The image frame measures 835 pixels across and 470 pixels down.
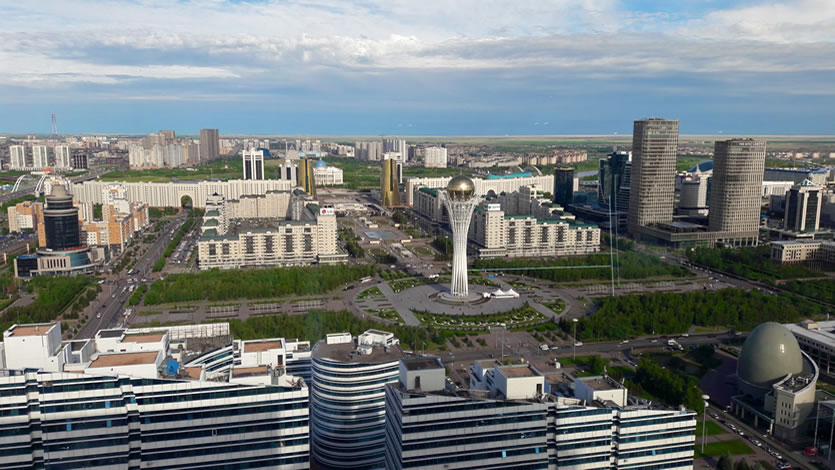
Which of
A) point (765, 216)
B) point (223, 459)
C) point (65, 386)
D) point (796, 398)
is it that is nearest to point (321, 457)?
point (223, 459)

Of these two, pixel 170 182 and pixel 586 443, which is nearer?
pixel 586 443

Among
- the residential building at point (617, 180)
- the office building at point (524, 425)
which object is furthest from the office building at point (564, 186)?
the office building at point (524, 425)

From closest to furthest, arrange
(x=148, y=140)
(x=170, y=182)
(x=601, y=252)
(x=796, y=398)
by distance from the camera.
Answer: (x=796, y=398) → (x=601, y=252) → (x=170, y=182) → (x=148, y=140)

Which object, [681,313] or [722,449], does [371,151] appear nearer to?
[681,313]

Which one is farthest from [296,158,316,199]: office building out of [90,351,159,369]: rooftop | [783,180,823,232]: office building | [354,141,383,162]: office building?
[354,141,383,162]: office building

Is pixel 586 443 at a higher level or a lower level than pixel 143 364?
lower

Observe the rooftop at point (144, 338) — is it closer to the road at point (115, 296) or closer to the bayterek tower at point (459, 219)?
the road at point (115, 296)

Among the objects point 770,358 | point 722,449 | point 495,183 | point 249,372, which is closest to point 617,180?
point 495,183

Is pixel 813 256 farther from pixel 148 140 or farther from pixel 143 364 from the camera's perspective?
pixel 148 140
